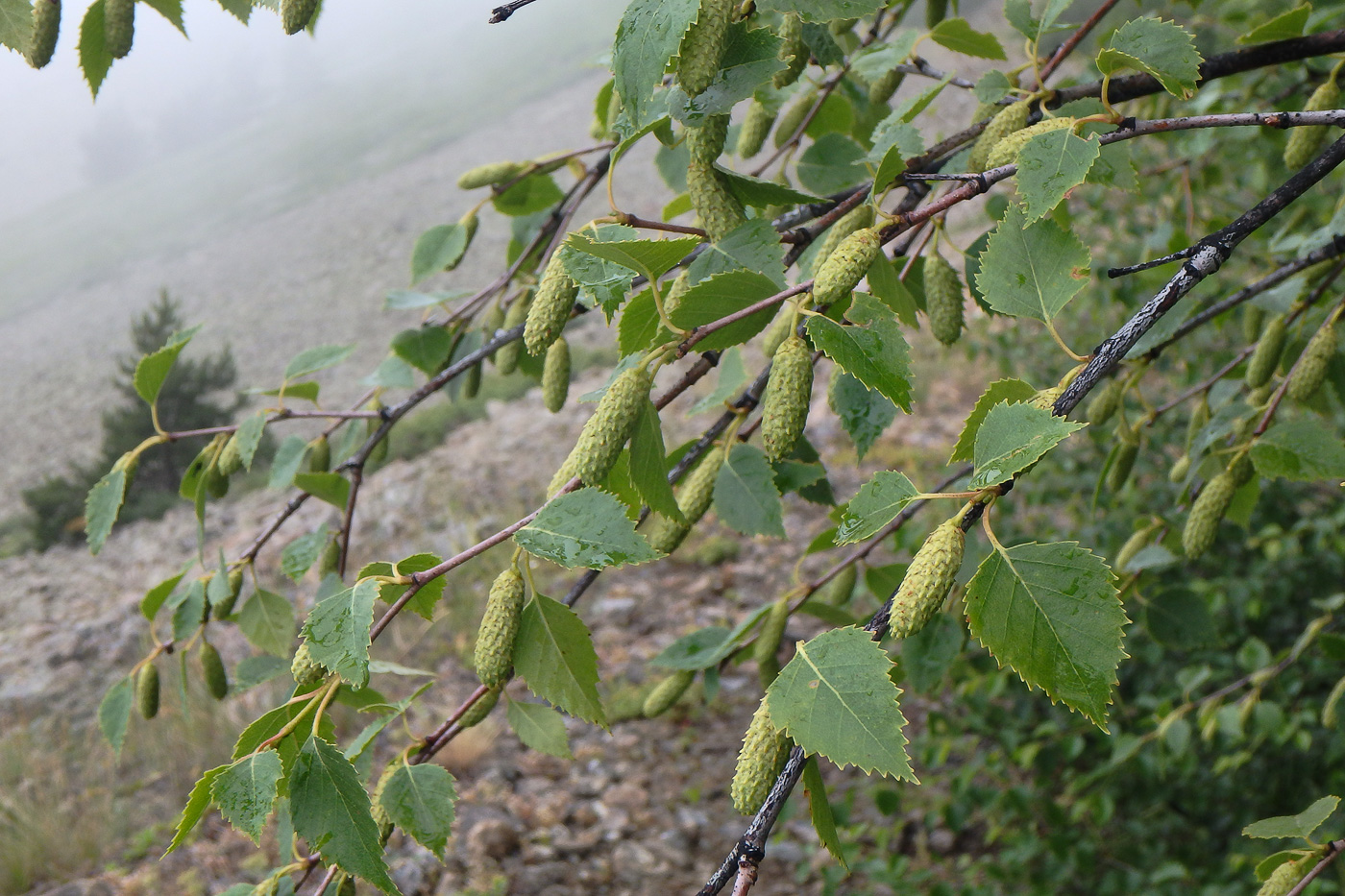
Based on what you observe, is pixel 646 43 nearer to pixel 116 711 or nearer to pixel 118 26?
pixel 118 26

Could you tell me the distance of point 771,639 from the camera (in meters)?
0.85

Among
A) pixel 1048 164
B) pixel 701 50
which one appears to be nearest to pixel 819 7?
pixel 701 50

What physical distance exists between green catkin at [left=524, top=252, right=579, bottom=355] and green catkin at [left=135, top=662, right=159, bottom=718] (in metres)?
0.75

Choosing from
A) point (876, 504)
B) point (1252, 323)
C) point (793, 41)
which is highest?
point (793, 41)

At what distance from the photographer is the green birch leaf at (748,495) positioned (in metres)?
0.77

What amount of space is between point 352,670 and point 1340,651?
1329 mm

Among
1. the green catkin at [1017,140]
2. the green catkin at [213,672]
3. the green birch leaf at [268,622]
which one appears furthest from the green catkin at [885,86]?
the green catkin at [213,672]

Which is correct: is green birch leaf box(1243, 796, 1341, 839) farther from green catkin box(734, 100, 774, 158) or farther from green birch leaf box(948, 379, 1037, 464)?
green catkin box(734, 100, 774, 158)

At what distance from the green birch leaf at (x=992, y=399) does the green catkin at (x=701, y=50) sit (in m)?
0.26

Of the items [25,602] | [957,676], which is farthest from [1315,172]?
[25,602]

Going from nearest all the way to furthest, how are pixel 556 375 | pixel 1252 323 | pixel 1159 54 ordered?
pixel 1159 54 → pixel 556 375 → pixel 1252 323

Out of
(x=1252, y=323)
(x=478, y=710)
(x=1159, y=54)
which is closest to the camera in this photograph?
(x=1159, y=54)

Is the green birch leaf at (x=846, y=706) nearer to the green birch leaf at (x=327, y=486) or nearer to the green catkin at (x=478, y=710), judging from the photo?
the green catkin at (x=478, y=710)

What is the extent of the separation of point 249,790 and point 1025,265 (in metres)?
0.65
